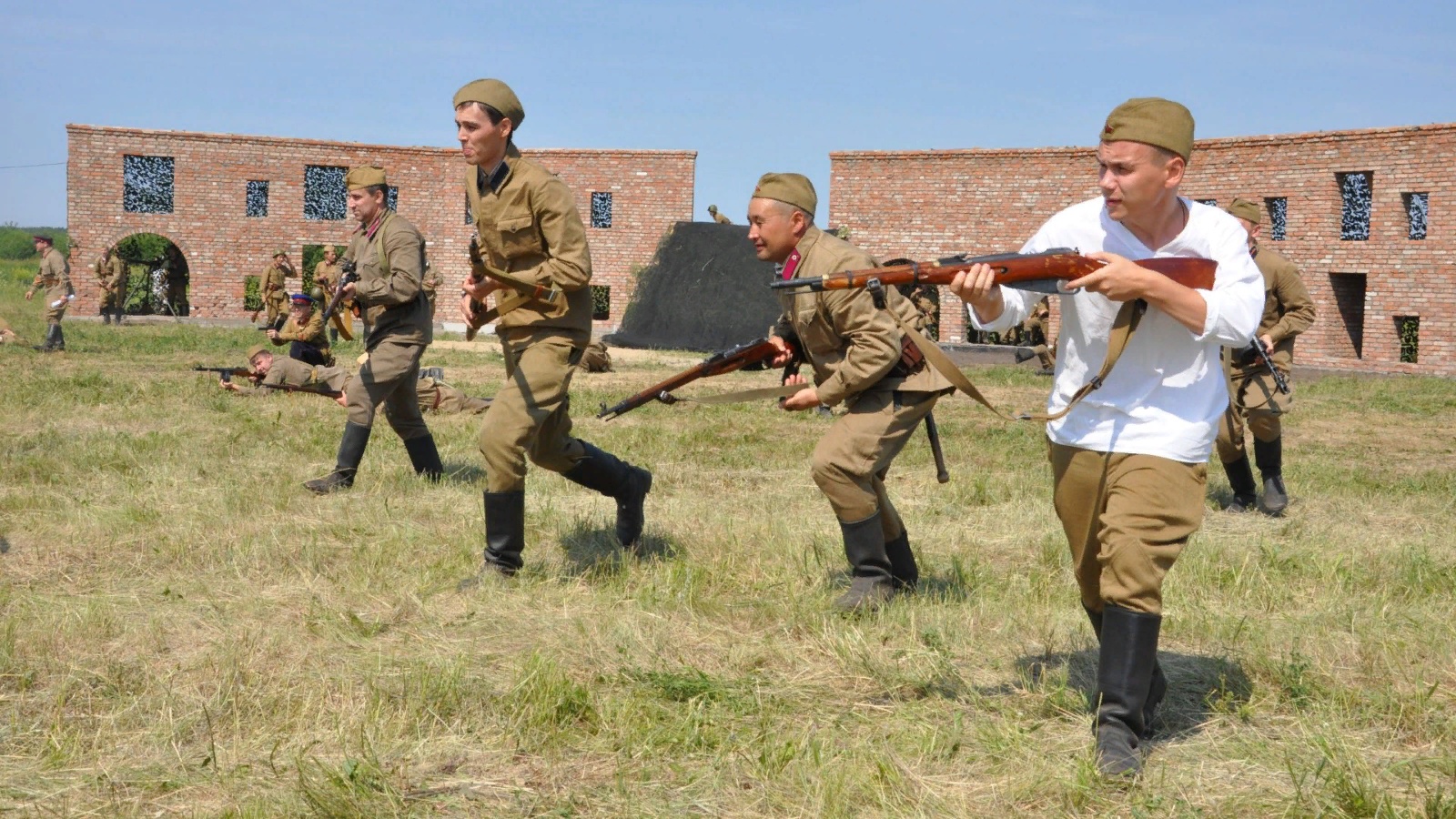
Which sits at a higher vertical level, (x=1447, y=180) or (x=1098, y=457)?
(x=1447, y=180)

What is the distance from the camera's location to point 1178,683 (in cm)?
462

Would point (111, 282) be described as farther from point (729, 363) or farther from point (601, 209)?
point (729, 363)

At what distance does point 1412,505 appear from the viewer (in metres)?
8.77

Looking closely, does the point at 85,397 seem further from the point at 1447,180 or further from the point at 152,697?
the point at 1447,180

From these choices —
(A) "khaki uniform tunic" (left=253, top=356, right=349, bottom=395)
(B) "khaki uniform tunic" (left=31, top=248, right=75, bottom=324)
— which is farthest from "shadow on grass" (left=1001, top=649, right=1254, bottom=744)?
(B) "khaki uniform tunic" (left=31, top=248, right=75, bottom=324)

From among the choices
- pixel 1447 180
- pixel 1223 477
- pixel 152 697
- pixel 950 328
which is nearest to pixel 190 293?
pixel 950 328

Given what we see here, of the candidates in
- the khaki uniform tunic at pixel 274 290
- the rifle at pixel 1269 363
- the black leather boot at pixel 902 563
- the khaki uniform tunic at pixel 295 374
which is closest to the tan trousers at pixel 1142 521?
the black leather boot at pixel 902 563

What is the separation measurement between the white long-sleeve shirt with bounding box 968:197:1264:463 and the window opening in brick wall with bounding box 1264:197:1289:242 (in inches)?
1176

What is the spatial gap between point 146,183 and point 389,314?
36.8 meters

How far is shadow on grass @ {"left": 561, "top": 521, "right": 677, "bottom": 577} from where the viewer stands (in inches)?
245

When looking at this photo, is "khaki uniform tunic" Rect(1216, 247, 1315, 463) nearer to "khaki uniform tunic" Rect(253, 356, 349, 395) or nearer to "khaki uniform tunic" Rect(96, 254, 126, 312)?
"khaki uniform tunic" Rect(253, 356, 349, 395)

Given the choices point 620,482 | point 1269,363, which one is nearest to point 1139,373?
point 620,482

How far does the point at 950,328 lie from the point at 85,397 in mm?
25094

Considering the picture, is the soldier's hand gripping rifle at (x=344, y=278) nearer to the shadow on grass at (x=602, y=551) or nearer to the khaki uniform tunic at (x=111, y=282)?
the shadow on grass at (x=602, y=551)
